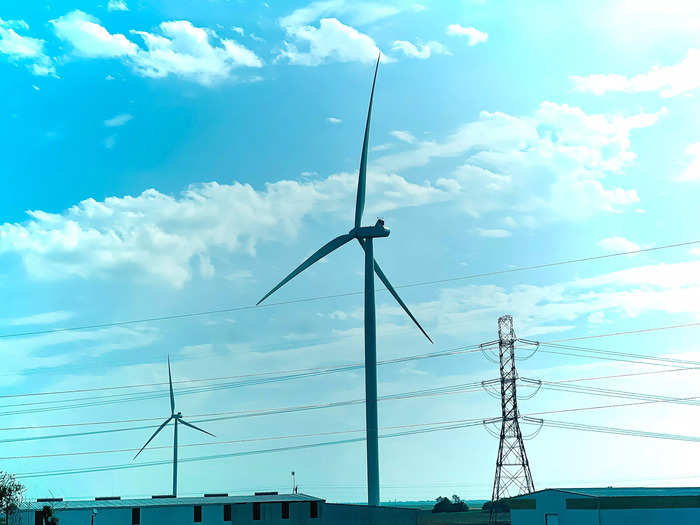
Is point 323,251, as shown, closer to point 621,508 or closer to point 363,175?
A: point 363,175

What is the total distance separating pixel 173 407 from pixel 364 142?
264 feet

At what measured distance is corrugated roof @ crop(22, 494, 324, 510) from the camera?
9856 centimetres

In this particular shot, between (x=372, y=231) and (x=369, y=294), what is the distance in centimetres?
894

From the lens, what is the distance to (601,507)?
298 feet

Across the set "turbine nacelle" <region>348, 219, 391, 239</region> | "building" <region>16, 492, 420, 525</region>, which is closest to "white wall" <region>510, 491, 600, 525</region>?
"building" <region>16, 492, 420, 525</region>

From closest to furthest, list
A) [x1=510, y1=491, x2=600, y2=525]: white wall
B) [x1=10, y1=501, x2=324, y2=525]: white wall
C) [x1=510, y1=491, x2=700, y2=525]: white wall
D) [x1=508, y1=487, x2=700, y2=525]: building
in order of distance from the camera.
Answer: [x1=510, y1=491, x2=700, y2=525]: white wall < [x1=508, y1=487, x2=700, y2=525]: building < [x1=510, y1=491, x2=600, y2=525]: white wall < [x1=10, y1=501, x2=324, y2=525]: white wall

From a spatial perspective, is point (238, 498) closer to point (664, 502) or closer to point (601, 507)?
point (601, 507)

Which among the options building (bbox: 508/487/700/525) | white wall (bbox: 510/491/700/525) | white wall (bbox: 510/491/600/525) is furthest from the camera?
white wall (bbox: 510/491/600/525)

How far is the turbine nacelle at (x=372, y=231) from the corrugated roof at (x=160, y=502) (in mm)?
32710

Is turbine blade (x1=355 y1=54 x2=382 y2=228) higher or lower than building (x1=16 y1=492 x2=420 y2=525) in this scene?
higher

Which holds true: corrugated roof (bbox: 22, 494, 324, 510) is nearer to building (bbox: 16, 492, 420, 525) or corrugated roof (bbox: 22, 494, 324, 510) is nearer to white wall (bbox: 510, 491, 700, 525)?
building (bbox: 16, 492, 420, 525)

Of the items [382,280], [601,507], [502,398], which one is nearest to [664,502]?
[601,507]

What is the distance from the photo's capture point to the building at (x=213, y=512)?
315 feet

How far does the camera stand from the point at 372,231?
10062cm
